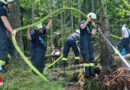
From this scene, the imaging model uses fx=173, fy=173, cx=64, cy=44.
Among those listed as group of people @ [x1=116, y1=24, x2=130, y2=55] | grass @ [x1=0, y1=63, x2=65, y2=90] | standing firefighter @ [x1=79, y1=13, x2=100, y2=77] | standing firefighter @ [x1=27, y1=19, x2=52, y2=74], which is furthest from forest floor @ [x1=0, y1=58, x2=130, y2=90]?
group of people @ [x1=116, y1=24, x2=130, y2=55]

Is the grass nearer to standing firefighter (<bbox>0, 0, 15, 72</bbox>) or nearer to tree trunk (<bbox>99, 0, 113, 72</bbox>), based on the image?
standing firefighter (<bbox>0, 0, 15, 72</bbox>)

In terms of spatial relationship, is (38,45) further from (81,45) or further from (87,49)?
(87,49)

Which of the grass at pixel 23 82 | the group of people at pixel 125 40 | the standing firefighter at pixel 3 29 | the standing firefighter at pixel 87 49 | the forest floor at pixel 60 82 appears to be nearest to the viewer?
the grass at pixel 23 82

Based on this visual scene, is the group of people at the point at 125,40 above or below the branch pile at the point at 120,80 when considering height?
above

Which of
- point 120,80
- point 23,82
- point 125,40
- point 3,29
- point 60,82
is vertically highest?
point 3,29

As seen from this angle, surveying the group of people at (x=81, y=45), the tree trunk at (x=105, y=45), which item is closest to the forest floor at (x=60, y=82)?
the group of people at (x=81, y=45)

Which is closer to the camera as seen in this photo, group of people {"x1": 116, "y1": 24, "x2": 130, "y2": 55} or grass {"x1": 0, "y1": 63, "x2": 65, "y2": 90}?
grass {"x1": 0, "y1": 63, "x2": 65, "y2": 90}

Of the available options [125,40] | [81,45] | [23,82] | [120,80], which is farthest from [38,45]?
[125,40]

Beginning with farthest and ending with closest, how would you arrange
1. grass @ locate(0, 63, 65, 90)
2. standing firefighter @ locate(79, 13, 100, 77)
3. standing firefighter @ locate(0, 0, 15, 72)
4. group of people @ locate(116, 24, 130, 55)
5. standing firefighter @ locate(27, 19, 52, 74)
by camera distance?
group of people @ locate(116, 24, 130, 55), standing firefighter @ locate(27, 19, 52, 74), standing firefighter @ locate(79, 13, 100, 77), standing firefighter @ locate(0, 0, 15, 72), grass @ locate(0, 63, 65, 90)

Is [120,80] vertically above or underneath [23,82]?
underneath

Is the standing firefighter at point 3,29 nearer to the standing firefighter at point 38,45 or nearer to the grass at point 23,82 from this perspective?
the grass at point 23,82

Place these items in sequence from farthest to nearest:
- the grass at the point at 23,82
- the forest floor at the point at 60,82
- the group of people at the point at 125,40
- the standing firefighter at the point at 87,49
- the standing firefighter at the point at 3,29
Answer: the group of people at the point at 125,40
the standing firefighter at the point at 87,49
the standing firefighter at the point at 3,29
the forest floor at the point at 60,82
the grass at the point at 23,82

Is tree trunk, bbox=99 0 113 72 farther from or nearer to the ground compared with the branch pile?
farther from the ground

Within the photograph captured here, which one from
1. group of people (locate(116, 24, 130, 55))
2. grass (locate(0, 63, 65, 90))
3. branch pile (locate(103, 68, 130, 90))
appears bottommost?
branch pile (locate(103, 68, 130, 90))
